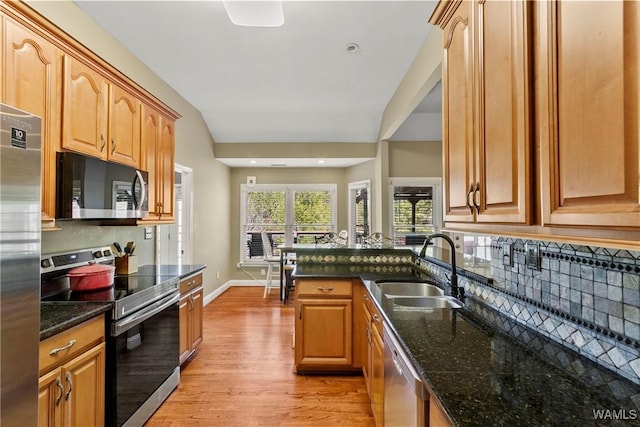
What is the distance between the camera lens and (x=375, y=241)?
11.0 feet

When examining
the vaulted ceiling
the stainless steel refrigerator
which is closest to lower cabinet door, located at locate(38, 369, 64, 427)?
the stainless steel refrigerator

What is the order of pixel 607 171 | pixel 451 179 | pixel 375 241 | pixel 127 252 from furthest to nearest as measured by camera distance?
pixel 375 241
pixel 127 252
pixel 451 179
pixel 607 171

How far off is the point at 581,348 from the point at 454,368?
456 millimetres

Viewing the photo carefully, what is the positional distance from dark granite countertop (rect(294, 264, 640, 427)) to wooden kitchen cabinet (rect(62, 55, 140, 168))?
2.10 meters

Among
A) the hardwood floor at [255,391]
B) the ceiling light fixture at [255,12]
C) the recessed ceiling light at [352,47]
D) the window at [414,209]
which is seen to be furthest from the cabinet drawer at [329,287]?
the window at [414,209]

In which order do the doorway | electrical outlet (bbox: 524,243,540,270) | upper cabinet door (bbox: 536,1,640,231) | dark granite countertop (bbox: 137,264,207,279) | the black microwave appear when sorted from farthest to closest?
the doorway < dark granite countertop (bbox: 137,264,207,279) < the black microwave < electrical outlet (bbox: 524,243,540,270) < upper cabinet door (bbox: 536,1,640,231)

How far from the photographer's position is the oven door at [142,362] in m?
1.65

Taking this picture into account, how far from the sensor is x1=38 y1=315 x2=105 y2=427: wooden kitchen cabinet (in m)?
1.27

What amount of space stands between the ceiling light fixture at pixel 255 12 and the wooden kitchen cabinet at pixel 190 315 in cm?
207

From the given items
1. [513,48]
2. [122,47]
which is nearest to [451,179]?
[513,48]

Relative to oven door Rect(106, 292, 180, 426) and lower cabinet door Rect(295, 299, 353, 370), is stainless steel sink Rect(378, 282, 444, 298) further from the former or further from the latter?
oven door Rect(106, 292, 180, 426)

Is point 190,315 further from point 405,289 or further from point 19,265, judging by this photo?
point 405,289

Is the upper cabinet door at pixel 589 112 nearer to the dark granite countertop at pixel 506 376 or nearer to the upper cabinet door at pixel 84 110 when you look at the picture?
the dark granite countertop at pixel 506 376

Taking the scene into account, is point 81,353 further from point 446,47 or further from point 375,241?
point 375,241
